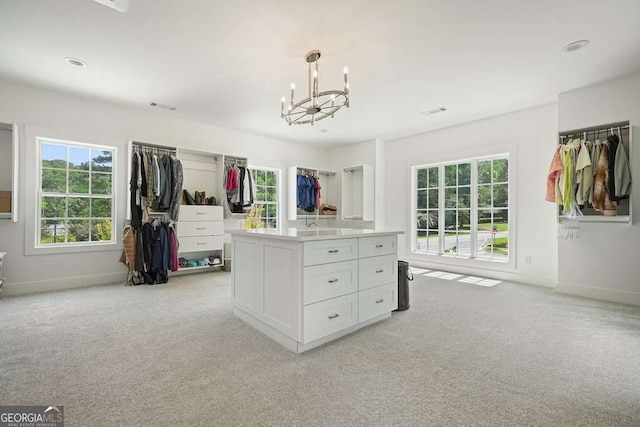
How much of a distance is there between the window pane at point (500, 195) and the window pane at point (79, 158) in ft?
20.8

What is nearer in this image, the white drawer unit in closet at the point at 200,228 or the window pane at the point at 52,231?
the window pane at the point at 52,231

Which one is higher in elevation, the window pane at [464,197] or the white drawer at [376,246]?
the window pane at [464,197]

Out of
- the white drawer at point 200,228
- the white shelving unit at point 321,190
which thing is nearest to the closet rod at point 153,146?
the white drawer at point 200,228

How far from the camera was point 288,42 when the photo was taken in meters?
2.74

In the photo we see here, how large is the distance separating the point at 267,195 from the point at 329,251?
4.19 metres

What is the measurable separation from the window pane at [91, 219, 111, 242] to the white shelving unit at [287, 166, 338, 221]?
3129 millimetres

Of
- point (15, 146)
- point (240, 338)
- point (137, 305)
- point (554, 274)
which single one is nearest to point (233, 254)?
point (240, 338)

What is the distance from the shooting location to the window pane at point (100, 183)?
4355 mm

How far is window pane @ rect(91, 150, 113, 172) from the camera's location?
437cm

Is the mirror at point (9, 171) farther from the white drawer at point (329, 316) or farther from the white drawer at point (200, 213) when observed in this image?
the white drawer at point (329, 316)

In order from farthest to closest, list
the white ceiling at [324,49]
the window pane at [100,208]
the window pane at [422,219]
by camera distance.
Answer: the window pane at [422,219] < the window pane at [100,208] < the white ceiling at [324,49]

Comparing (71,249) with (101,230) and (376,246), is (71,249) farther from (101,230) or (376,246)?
(376,246)

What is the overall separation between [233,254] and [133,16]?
220 cm

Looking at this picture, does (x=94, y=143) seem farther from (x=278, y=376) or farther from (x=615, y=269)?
(x=615, y=269)
